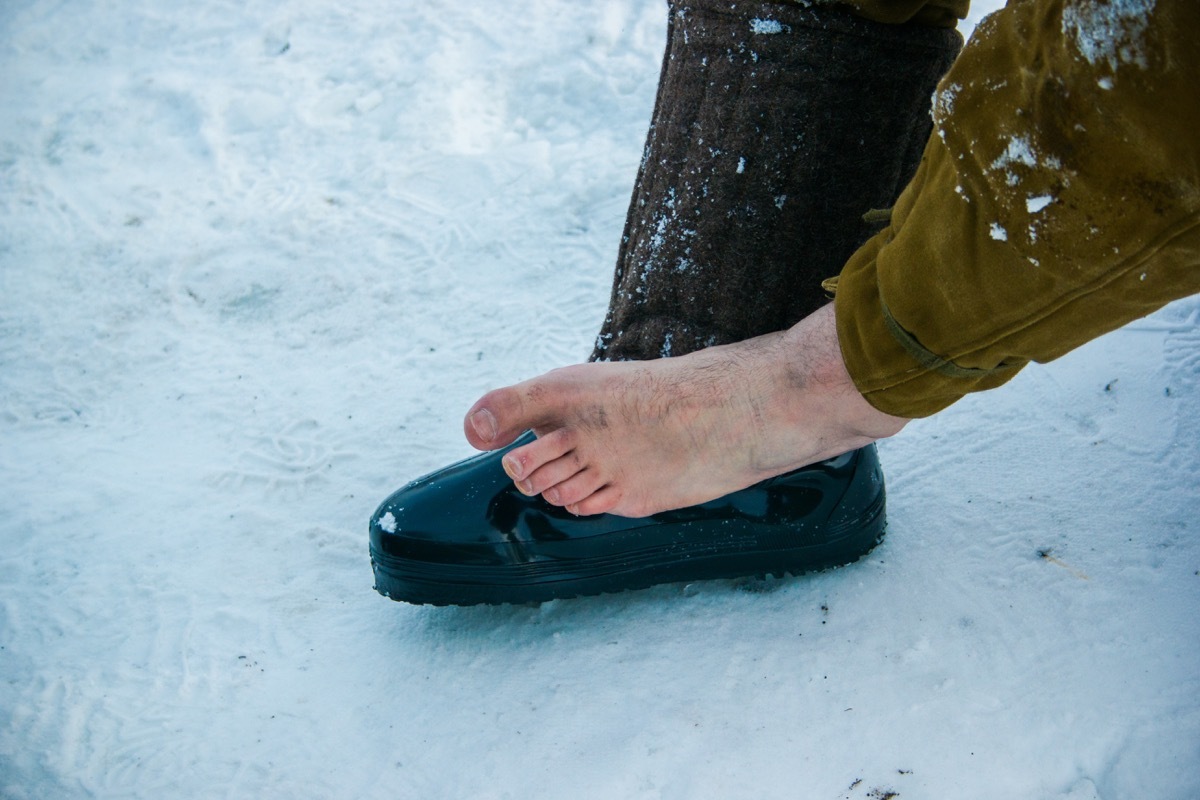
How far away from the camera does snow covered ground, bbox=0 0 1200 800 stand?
904 millimetres

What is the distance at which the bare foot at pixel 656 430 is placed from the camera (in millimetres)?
939

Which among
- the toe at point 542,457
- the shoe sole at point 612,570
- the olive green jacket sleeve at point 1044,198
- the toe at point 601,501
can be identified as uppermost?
the olive green jacket sleeve at point 1044,198

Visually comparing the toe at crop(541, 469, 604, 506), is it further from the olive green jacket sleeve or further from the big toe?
the olive green jacket sleeve

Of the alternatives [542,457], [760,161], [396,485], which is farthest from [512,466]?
[760,161]

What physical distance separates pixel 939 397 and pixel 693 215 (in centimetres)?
43

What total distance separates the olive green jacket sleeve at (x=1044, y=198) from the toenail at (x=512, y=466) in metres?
0.42

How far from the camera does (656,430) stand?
98cm

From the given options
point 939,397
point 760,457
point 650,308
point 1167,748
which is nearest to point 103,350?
point 650,308

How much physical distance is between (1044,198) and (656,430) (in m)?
0.47

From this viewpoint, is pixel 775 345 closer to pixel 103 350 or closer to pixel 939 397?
pixel 939 397

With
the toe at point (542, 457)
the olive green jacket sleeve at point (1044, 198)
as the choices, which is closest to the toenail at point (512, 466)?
the toe at point (542, 457)

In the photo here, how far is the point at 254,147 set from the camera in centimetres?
203

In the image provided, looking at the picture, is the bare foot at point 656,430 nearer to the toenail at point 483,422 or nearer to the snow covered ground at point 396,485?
the toenail at point 483,422

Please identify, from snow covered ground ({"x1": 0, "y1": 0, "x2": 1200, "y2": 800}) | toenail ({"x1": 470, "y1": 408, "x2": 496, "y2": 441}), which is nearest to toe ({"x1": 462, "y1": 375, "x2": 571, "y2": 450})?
toenail ({"x1": 470, "y1": 408, "x2": 496, "y2": 441})
